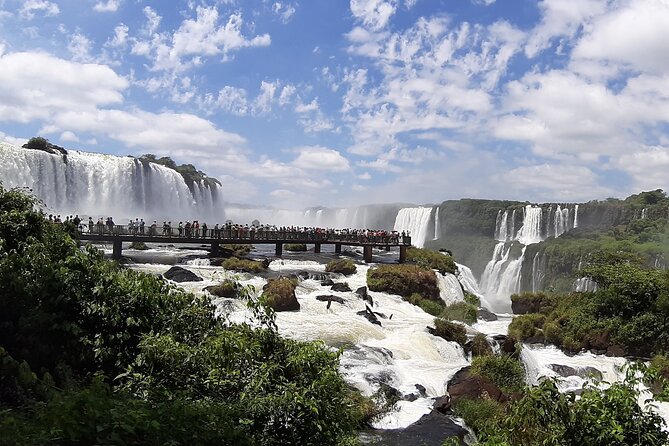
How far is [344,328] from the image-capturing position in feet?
62.0

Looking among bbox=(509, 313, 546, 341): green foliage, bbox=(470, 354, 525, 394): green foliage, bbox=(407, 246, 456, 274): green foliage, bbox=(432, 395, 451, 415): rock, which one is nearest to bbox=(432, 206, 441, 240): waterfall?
bbox=(407, 246, 456, 274): green foliage

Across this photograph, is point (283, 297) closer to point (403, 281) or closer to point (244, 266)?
point (244, 266)

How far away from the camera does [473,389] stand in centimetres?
1402

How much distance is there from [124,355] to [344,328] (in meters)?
11.2

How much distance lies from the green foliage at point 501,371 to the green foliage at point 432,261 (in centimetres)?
1568

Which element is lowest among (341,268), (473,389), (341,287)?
(473,389)

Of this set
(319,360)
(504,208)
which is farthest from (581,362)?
(504,208)

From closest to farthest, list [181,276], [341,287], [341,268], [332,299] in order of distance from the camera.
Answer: [332,299] < [181,276] < [341,287] < [341,268]

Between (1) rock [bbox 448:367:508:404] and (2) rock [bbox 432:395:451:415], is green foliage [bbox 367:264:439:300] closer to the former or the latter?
(1) rock [bbox 448:367:508:404]

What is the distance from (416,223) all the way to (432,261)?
35.1 meters

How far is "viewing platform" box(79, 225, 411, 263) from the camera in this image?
2961cm

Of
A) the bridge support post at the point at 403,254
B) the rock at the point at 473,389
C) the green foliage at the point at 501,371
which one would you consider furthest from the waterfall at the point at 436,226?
the rock at the point at 473,389

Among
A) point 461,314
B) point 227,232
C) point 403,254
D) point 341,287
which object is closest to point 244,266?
point 341,287

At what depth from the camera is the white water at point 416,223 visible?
68.5 m
